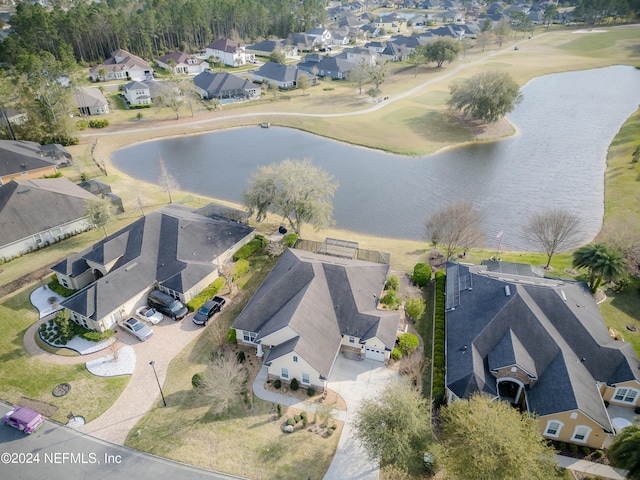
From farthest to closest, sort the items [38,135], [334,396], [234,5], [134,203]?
[234,5], [38,135], [134,203], [334,396]

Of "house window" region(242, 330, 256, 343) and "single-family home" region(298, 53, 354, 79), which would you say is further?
"single-family home" region(298, 53, 354, 79)

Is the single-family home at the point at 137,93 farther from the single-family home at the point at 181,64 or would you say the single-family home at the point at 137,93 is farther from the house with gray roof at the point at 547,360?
the house with gray roof at the point at 547,360

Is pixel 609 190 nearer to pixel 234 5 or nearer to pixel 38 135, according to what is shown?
pixel 38 135

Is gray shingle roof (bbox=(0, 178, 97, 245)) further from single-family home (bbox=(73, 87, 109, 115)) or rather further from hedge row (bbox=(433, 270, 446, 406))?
single-family home (bbox=(73, 87, 109, 115))

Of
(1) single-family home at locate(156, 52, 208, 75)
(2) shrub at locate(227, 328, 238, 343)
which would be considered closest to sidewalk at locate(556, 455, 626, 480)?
(2) shrub at locate(227, 328, 238, 343)

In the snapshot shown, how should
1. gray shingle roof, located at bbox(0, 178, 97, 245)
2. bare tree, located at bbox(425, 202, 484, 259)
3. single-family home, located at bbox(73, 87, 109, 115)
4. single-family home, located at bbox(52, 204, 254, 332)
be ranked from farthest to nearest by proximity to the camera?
single-family home, located at bbox(73, 87, 109, 115)
gray shingle roof, located at bbox(0, 178, 97, 245)
bare tree, located at bbox(425, 202, 484, 259)
single-family home, located at bbox(52, 204, 254, 332)

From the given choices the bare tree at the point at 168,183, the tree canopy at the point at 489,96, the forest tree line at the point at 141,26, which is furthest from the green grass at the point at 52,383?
the forest tree line at the point at 141,26

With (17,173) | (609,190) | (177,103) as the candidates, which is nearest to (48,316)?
(17,173)
